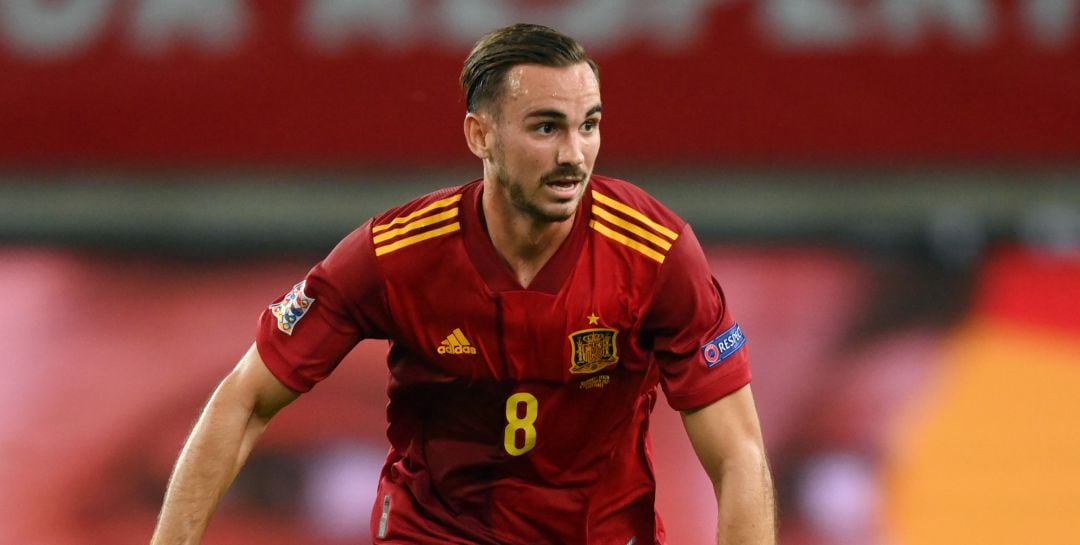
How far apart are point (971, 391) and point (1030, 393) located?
0.66 ft

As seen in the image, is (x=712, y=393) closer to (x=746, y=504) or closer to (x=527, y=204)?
(x=746, y=504)

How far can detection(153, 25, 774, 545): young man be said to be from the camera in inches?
141

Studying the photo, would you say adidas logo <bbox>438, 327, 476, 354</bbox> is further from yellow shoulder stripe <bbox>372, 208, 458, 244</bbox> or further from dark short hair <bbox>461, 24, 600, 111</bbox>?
dark short hair <bbox>461, 24, 600, 111</bbox>

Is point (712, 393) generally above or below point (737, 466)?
above

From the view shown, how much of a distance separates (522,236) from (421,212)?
220 millimetres

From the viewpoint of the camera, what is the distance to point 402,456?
3.95 m

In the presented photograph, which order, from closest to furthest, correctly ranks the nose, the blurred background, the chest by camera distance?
the nose < the chest < the blurred background

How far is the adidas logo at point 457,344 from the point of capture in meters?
3.71

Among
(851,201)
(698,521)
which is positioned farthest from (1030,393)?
(851,201)

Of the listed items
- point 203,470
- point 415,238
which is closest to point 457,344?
point 415,238

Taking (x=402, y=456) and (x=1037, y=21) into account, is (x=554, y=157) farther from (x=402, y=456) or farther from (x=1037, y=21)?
(x=1037, y=21)

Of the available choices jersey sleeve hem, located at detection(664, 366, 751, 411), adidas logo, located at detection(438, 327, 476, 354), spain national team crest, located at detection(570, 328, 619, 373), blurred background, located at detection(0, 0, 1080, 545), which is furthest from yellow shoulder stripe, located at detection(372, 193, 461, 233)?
blurred background, located at detection(0, 0, 1080, 545)

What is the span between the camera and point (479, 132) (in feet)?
12.2

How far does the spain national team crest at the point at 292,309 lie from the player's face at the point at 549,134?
0.51m
